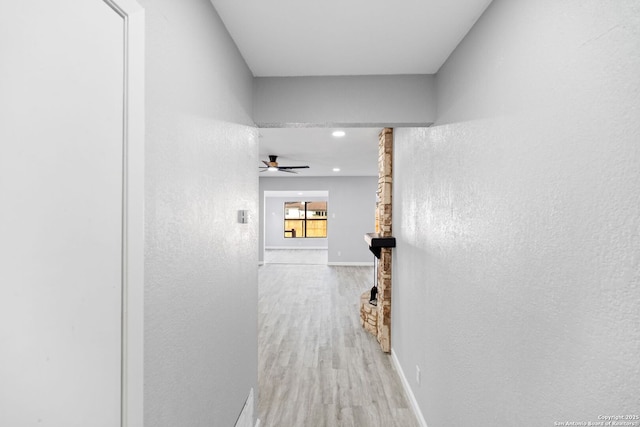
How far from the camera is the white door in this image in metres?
0.54

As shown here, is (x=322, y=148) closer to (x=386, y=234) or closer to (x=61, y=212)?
(x=386, y=234)

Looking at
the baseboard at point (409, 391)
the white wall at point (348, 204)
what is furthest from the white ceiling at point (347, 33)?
the white wall at point (348, 204)

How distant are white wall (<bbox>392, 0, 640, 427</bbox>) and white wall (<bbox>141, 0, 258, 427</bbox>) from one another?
1.16 m

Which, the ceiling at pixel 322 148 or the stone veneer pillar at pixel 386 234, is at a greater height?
the ceiling at pixel 322 148

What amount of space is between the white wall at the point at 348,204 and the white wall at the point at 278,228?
15.3 feet

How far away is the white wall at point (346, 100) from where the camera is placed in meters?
2.07

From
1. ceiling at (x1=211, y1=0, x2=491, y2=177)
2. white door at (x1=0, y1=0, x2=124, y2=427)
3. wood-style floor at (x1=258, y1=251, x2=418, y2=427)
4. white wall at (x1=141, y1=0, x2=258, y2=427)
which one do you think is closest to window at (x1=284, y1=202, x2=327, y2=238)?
wood-style floor at (x1=258, y1=251, x2=418, y2=427)

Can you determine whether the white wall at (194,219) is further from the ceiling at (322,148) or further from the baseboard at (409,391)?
the ceiling at (322,148)

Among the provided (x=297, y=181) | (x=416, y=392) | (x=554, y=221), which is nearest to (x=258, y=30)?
(x=554, y=221)

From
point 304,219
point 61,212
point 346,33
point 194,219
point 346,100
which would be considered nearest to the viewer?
point 61,212

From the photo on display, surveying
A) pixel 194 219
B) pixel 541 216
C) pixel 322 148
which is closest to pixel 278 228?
pixel 322 148

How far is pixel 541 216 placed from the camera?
981mm

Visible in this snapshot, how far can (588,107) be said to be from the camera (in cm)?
80

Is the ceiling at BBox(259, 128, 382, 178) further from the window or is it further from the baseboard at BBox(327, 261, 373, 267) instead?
the window
